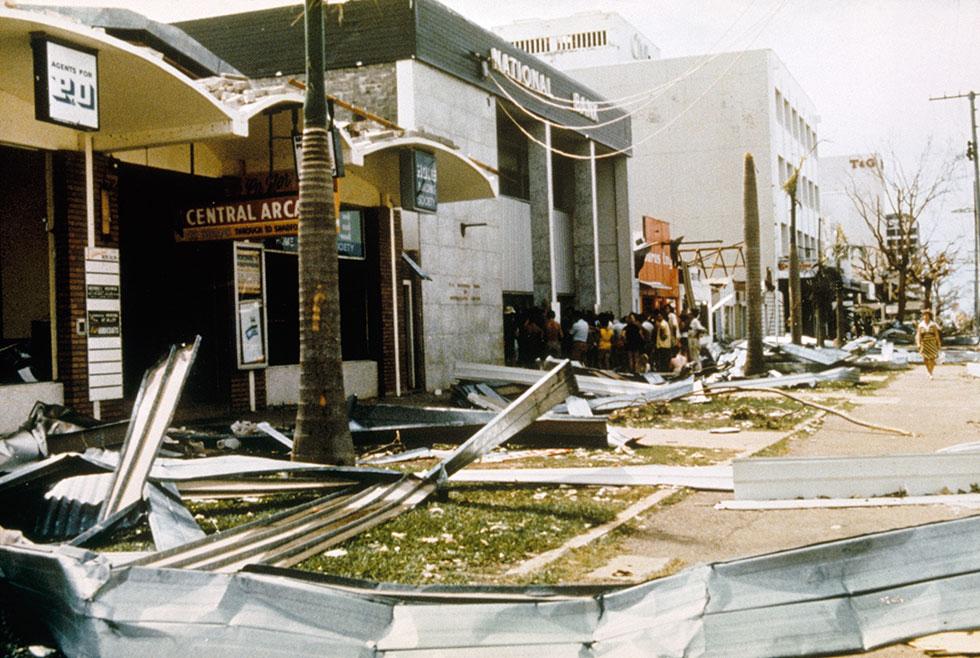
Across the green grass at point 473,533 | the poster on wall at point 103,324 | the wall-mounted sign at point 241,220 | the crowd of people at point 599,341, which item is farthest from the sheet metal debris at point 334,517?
the crowd of people at point 599,341

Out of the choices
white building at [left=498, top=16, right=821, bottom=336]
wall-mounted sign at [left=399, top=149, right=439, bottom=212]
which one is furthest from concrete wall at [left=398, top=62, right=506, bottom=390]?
white building at [left=498, top=16, right=821, bottom=336]

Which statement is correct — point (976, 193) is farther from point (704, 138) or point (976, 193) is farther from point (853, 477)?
point (853, 477)

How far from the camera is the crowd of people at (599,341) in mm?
23203

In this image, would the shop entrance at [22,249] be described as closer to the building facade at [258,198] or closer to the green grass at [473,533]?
the building facade at [258,198]

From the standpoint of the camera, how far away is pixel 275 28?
21828 millimetres

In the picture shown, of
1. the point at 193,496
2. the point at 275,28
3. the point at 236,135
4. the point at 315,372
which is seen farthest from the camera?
the point at 275,28

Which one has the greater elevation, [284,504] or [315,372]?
[315,372]

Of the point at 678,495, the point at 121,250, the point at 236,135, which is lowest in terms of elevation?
the point at 678,495

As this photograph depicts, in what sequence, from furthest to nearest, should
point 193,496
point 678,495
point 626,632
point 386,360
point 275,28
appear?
point 275,28 → point 386,360 → point 678,495 → point 193,496 → point 626,632

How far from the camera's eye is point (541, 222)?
28.4 metres

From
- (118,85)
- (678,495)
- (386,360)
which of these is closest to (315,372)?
(678,495)

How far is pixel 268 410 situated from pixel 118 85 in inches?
240

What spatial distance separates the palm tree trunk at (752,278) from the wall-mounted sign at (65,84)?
595 inches

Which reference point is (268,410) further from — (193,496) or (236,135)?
(193,496)
